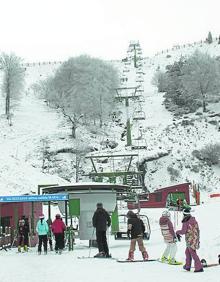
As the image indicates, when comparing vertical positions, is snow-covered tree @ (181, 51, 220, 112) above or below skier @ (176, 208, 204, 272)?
above

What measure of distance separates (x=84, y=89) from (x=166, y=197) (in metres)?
35.8

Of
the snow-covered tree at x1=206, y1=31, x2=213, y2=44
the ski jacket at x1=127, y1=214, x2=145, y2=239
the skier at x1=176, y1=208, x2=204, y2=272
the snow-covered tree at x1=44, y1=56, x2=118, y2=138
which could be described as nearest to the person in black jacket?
the ski jacket at x1=127, y1=214, x2=145, y2=239

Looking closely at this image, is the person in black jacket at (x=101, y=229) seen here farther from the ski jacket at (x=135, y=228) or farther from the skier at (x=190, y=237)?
the skier at (x=190, y=237)

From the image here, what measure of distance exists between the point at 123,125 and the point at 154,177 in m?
19.4

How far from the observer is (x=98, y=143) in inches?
2591

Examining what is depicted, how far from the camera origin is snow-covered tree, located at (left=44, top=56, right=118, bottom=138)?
73312 mm

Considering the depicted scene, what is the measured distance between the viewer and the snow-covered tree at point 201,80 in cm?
7625

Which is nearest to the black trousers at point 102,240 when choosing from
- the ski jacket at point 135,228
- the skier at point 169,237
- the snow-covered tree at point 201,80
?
the ski jacket at point 135,228

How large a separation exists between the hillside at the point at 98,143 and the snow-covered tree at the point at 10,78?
1966 mm

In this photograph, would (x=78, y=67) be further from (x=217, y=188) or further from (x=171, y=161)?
(x=217, y=188)

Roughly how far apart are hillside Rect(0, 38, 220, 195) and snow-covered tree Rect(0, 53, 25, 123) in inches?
77.4

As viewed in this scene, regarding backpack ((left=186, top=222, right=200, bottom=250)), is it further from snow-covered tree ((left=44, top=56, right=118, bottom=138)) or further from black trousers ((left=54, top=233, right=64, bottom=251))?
snow-covered tree ((left=44, top=56, right=118, bottom=138))

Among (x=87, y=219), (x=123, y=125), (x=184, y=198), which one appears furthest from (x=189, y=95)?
(x=87, y=219)

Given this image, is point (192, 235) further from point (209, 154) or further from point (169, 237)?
point (209, 154)
